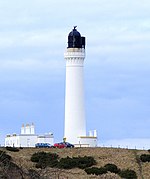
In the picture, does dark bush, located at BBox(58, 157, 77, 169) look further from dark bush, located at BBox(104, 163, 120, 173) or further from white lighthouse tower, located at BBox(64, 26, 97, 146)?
white lighthouse tower, located at BBox(64, 26, 97, 146)

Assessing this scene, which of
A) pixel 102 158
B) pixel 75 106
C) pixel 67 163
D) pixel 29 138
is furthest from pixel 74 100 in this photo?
pixel 67 163

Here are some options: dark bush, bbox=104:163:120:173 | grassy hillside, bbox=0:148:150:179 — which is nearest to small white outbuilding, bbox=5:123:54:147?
grassy hillside, bbox=0:148:150:179

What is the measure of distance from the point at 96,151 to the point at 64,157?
3.67 m

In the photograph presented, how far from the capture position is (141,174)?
54281mm

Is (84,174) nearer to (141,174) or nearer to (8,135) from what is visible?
(141,174)

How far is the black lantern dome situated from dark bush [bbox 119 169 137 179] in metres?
27.6

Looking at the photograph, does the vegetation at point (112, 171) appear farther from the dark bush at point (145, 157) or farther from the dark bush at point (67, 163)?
the dark bush at point (145, 157)

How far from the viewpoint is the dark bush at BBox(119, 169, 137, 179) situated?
172 feet

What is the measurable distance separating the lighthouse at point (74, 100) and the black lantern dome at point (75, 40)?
6.48 feet

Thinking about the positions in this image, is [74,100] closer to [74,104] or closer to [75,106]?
[74,104]

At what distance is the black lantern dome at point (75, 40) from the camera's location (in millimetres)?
79625

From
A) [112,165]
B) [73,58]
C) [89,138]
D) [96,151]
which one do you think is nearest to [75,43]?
[73,58]

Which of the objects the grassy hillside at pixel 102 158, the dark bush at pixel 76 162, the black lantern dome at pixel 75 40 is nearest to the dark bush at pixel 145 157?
the grassy hillside at pixel 102 158

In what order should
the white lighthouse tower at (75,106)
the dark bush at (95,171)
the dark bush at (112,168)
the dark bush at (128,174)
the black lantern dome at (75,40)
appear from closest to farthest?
the dark bush at (128,174)
the dark bush at (95,171)
the dark bush at (112,168)
the white lighthouse tower at (75,106)
the black lantern dome at (75,40)
